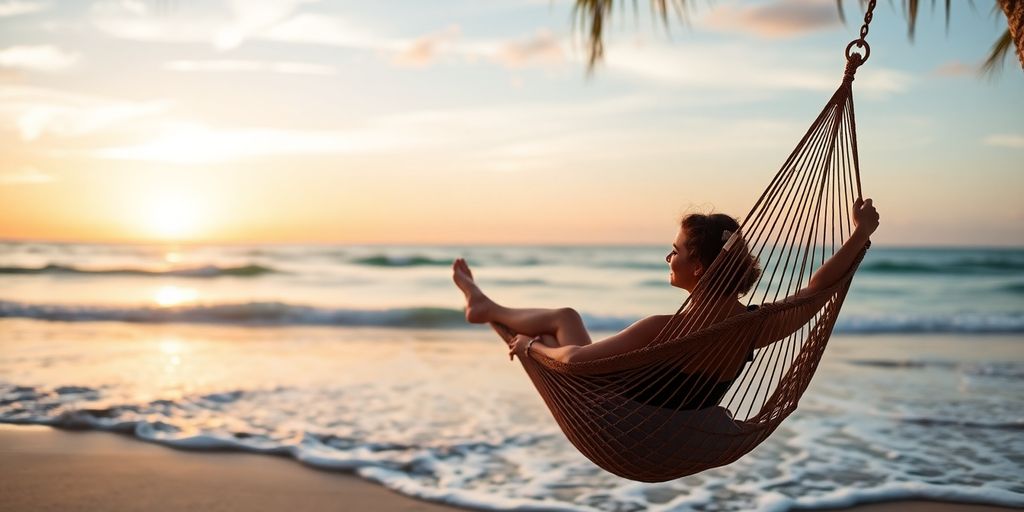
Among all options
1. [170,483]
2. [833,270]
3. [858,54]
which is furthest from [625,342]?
[170,483]

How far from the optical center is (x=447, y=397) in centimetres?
505

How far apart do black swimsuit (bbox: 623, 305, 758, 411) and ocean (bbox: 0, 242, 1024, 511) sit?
1.16 metres

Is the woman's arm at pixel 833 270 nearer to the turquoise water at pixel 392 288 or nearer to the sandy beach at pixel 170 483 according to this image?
the sandy beach at pixel 170 483

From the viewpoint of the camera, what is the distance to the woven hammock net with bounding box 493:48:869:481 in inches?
80.4

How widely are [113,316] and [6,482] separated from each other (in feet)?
20.7

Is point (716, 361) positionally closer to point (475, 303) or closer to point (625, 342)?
point (625, 342)

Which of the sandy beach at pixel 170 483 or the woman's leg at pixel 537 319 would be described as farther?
the sandy beach at pixel 170 483

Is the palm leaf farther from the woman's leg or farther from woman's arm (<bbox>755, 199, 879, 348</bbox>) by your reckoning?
woman's arm (<bbox>755, 199, 879, 348</bbox>)

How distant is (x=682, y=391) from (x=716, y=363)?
118 millimetres

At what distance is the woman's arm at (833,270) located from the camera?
82.8 inches

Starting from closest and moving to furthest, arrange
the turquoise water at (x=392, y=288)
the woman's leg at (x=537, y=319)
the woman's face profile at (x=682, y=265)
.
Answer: the woman's face profile at (x=682, y=265), the woman's leg at (x=537, y=319), the turquoise water at (x=392, y=288)

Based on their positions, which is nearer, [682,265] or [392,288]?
[682,265]

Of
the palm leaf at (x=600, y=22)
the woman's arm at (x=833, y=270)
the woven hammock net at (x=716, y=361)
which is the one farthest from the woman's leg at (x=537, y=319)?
the palm leaf at (x=600, y=22)

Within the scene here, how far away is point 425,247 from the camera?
2502 centimetres
